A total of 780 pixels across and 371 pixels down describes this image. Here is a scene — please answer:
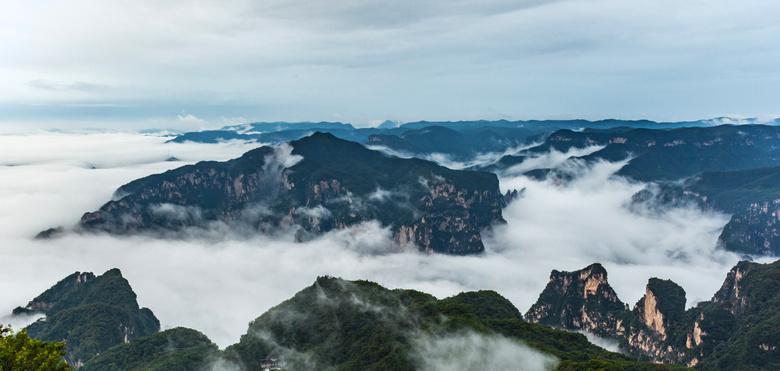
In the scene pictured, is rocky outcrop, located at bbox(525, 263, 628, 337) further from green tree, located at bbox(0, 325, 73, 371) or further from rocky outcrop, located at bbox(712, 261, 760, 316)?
green tree, located at bbox(0, 325, 73, 371)

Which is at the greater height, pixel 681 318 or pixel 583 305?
pixel 681 318

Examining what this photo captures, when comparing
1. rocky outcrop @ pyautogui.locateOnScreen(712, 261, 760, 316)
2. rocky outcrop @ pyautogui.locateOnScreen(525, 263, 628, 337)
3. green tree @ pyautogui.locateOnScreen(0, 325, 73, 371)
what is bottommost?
rocky outcrop @ pyautogui.locateOnScreen(525, 263, 628, 337)

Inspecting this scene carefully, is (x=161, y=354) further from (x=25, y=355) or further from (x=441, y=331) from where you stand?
(x=25, y=355)

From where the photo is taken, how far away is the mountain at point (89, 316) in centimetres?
11669

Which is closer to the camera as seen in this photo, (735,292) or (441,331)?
(441,331)

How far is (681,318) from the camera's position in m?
125

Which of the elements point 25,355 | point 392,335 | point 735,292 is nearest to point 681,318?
point 735,292

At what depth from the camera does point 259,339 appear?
106938 millimetres

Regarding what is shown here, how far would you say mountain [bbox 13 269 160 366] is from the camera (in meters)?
117

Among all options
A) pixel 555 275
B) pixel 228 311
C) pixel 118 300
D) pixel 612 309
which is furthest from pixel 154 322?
pixel 612 309

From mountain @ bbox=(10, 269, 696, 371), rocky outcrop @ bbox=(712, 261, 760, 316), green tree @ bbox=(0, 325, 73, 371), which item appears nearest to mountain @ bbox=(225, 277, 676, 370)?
mountain @ bbox=(10, 269, 696, 371)

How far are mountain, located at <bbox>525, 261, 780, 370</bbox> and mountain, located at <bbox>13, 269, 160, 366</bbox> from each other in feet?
450

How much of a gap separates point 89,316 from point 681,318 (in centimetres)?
17444

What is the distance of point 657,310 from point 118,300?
17291 centimetres
